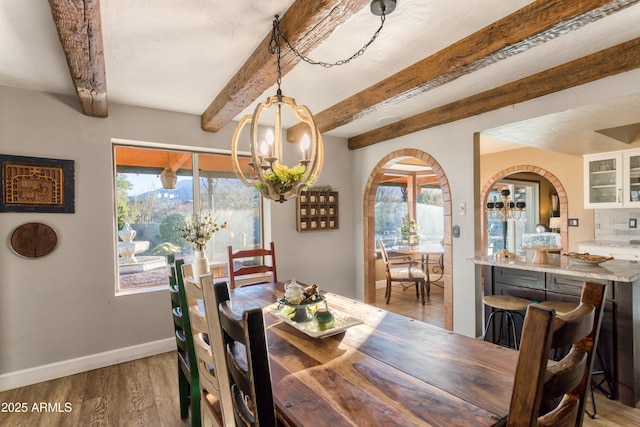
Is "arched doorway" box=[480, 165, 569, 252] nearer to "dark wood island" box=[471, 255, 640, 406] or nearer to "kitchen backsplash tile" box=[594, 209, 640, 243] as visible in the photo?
"kitchen backsplash tile" box=[594, 209, 640, 243]

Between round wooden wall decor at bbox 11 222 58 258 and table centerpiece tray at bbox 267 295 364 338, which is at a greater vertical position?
round wooden wall decor at bbox 11 222 58 258

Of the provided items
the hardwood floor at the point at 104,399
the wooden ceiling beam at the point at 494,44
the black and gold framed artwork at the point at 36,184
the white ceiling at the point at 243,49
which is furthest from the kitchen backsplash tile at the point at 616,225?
the black and gold framed artwork at the point at 36,184

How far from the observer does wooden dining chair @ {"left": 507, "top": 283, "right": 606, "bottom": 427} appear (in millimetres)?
675

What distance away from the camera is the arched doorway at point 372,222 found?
132 inches

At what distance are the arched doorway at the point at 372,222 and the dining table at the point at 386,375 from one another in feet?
5.94

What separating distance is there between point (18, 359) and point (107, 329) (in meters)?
0.62

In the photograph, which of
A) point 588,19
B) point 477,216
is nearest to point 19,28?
point 588,19

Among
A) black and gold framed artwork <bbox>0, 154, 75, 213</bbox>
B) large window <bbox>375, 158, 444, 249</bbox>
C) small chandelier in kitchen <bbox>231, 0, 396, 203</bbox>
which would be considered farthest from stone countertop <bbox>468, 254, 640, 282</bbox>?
black and gold framed artwork <bbox>0, 154, 75, 213</bbox>

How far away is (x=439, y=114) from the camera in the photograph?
3.28 metres

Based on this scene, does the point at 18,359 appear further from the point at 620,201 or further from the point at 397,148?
the point at 620,201

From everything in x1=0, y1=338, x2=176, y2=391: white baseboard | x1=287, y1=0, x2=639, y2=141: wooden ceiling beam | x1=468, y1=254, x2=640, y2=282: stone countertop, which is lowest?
x1=0, y1=338, x2=176, y2=391: white baseboard

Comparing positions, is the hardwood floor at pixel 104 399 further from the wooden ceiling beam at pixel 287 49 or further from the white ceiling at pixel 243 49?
the white ceiling at pixel 243 49

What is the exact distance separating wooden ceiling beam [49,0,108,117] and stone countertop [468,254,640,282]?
3145 mm

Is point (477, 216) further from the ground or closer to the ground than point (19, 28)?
closer to the ground
